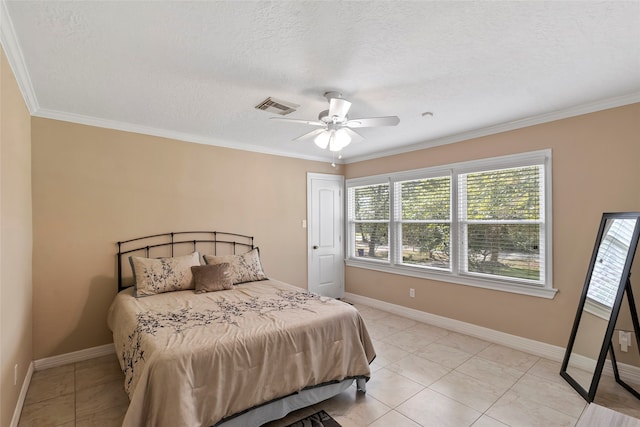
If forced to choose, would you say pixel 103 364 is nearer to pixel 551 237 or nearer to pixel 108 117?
pixel 108 117

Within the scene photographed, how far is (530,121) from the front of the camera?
3359 millimetres

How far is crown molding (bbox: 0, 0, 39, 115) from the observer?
5.51ft

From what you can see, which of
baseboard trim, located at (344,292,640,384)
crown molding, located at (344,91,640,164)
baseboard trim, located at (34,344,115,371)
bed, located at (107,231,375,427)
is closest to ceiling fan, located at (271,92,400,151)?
bed, located at (107,231,375,427)

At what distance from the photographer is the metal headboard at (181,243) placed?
3529 millimetres

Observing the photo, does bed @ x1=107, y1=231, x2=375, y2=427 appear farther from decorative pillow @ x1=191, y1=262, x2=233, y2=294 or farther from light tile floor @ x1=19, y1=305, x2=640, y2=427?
light tile floor @ x1=19, y1=305, x2=640, y2=427

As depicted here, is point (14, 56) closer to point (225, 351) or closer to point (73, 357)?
point (225, 351)

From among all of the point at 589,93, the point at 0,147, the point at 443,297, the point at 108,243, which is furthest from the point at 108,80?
the point at 443,297

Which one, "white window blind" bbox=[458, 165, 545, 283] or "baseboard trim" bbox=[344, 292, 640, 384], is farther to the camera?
"white window blind" bbox=[458, 165, 545, 283]

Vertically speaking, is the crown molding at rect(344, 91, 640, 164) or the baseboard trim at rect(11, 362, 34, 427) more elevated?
the crown molding at rect(344, 91, 640, 164)

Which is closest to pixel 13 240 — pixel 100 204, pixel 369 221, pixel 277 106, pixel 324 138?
pixel 100 204

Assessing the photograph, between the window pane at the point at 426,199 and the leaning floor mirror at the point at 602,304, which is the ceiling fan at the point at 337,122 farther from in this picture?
the leaning floor mirror at the point at 602,304

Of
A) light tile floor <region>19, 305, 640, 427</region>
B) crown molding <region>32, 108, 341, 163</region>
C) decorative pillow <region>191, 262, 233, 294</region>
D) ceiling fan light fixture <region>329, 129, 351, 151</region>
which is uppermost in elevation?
crown molding <region>32, 108, 341, 163</region>

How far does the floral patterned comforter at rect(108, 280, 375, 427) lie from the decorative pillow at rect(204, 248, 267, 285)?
684 mm

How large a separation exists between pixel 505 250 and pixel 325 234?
270 centimetres
